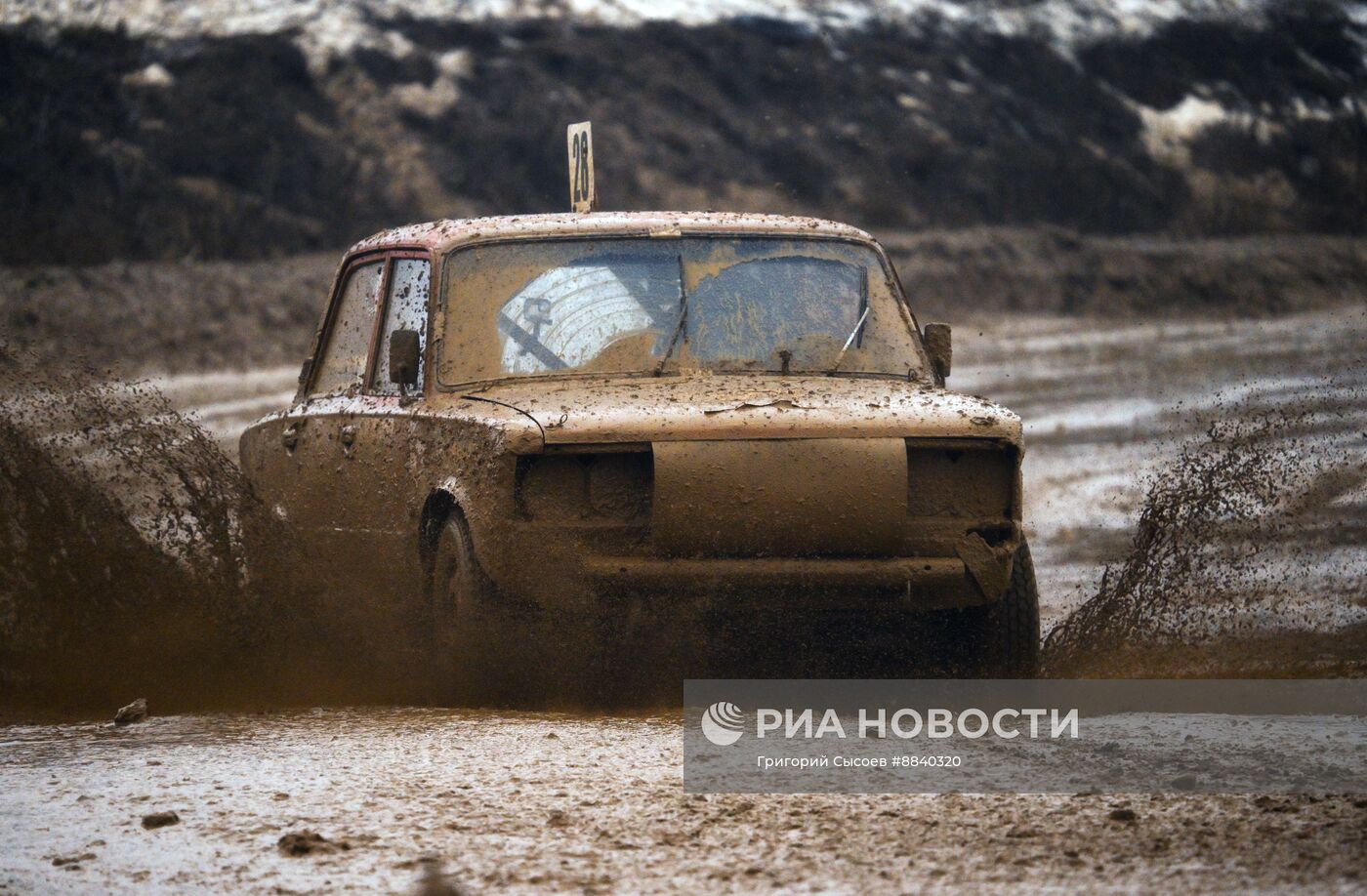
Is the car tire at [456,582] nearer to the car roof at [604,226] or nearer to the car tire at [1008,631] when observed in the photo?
the car roof at [604,226]

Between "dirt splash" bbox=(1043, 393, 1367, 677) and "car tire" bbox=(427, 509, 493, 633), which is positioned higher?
"car tire" bbox=(427, 509, 493, 633)

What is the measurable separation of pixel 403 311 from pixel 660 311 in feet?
3.33

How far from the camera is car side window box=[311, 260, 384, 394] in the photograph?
7.94 metres

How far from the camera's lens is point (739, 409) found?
6285mm

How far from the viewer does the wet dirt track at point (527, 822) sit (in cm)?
426

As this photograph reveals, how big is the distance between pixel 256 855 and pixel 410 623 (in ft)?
8.47

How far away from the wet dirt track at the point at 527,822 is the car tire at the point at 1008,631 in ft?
3.72

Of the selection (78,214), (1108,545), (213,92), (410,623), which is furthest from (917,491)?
(213,92)

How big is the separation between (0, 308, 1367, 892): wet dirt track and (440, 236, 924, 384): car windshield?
1.28 metres

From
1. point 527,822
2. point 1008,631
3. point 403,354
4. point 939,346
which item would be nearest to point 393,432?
point 403,354

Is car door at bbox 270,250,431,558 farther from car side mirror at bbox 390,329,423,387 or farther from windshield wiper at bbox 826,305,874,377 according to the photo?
windshield wiper at bbox 826,305,874,377

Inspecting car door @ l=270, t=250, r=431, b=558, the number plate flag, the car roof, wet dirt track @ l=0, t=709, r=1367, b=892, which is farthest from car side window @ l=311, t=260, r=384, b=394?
wet dirt track @ l=0, t=709, r=1367, b=892

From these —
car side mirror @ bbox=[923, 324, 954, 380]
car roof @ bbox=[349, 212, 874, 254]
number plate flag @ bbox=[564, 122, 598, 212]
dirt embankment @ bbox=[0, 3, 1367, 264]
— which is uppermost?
dirt embankment @ bbox=[0, 3, 1367, 264]

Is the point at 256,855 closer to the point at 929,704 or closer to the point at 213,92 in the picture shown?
the point at 929,704
